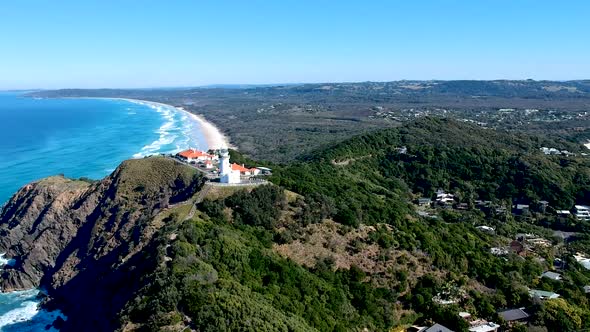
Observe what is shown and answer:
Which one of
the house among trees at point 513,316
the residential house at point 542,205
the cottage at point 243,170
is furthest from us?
the residential house at point 542,205

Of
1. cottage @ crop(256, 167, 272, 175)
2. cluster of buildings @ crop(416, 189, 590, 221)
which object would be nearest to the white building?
cluster of buildings @ crop(416, 189, 590, 221)

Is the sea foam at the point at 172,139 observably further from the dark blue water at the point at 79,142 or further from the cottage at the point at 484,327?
the cottage at the point at 484,327

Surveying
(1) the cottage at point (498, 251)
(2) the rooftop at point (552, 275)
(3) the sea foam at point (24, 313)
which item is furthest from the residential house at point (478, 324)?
(3) the sea foam at point (24, 313)

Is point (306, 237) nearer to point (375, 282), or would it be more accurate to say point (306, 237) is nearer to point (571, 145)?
point (375, 282)

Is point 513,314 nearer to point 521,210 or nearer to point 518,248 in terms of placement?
point 518,248

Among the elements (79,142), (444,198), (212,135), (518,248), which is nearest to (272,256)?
(518,248)

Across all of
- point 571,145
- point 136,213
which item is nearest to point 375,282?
point 136,213
